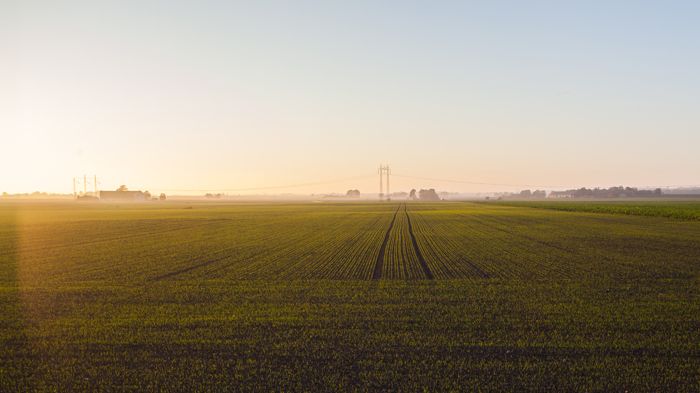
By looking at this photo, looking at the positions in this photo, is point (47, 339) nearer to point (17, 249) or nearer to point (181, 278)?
point (181, 278)

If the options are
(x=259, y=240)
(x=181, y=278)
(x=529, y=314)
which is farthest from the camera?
(x=259, y=240)

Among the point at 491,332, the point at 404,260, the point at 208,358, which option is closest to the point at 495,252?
the point at 404,260

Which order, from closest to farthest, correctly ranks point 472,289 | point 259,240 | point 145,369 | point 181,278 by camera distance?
point 145,369 → point 472,289 → point 181,278 → point 259,240

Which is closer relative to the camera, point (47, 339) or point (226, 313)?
point (47, 339)

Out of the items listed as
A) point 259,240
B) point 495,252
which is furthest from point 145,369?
point 259,240

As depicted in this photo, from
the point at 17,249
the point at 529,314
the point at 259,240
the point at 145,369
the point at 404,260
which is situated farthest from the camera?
the point at 259,240

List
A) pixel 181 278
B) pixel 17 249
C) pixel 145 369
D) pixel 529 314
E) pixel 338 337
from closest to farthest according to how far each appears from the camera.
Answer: pixel 145 369 → pixel 338 337 → pixel 529 314 → pixel 181 278 → pixel 17 249

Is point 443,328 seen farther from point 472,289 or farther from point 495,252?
point 495,252
